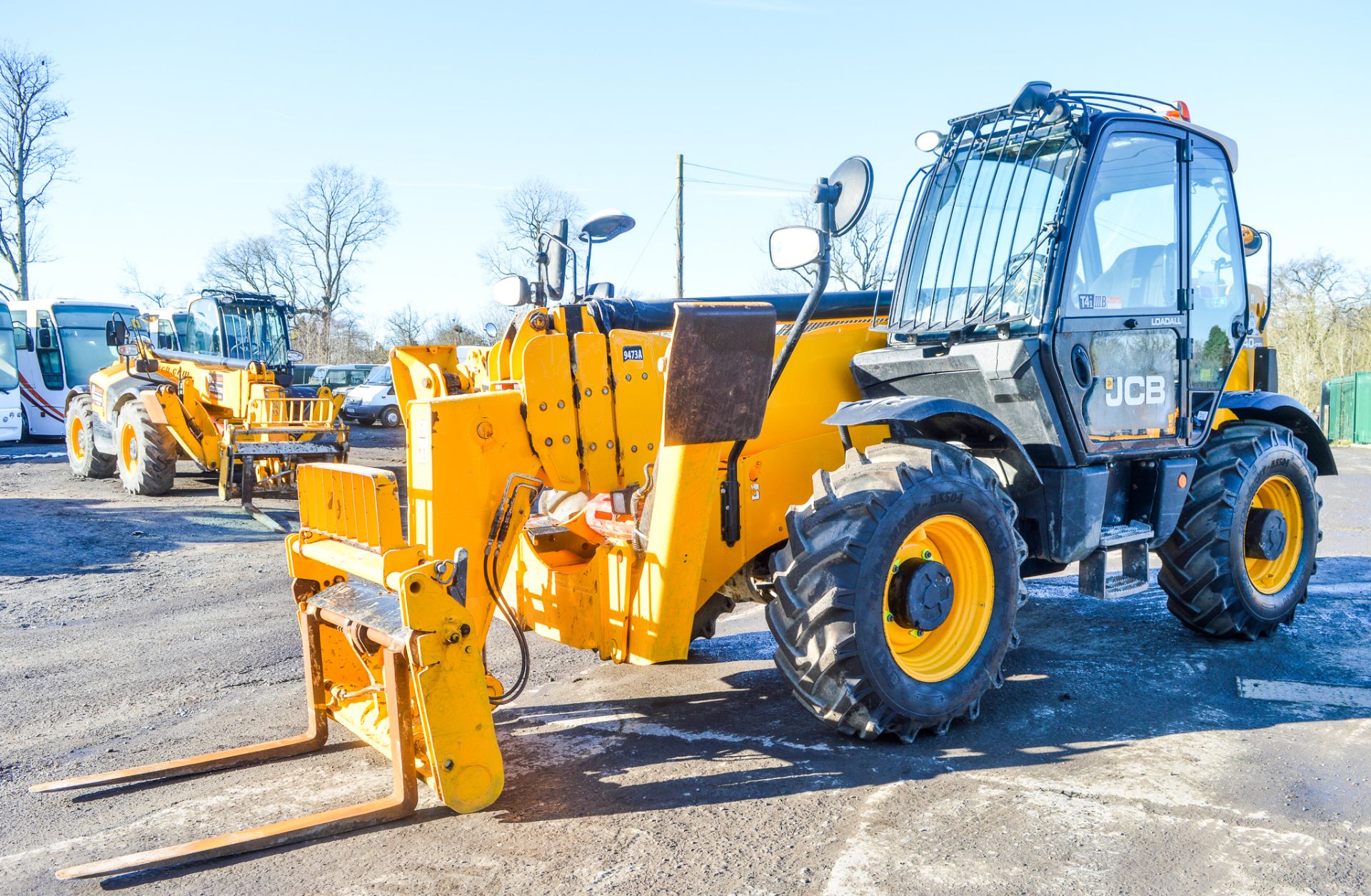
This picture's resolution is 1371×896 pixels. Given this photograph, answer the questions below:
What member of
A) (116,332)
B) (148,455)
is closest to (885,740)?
(148,455)

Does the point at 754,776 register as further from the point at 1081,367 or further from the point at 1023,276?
the point at 1023,276

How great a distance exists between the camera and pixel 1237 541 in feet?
18.4

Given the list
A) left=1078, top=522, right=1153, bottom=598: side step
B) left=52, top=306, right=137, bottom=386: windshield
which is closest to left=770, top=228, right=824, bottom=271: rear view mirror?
left=1078, top=522, right=1153, bottom=598: side step

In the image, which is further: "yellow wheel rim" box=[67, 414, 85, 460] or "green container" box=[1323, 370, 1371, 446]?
"green container" box=[1323, 370, 1371, 446]

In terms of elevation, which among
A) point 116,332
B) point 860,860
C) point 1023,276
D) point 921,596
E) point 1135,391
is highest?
point 116,332

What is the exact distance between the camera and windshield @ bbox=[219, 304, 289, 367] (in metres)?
16.1

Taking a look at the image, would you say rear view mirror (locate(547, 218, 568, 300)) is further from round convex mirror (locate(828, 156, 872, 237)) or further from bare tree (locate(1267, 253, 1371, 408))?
bare tree (locate(1267, 253, 1371, 408))

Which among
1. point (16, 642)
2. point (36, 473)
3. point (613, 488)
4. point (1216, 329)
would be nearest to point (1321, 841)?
point (613, 488)

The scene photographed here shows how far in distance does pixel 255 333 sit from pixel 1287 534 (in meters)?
15.0

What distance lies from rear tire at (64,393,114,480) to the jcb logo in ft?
50.5

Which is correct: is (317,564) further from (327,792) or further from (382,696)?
(327,792)

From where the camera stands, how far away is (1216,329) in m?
5.66

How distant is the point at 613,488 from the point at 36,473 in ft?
53.3

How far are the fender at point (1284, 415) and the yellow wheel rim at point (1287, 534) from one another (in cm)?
35
